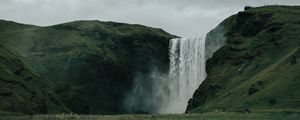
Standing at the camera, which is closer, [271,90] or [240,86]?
[271,90]

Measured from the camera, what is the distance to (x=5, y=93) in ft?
647

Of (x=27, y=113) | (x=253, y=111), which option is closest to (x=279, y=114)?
(x=253, y=111)

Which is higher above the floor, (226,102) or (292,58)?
(292,58)

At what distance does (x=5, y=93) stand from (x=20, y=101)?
533cm

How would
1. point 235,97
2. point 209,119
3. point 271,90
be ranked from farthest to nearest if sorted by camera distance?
1. point 235,97
2. point 271,90
3. point 209,119

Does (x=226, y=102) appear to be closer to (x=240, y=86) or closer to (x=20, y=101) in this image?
(x=240, y=86)

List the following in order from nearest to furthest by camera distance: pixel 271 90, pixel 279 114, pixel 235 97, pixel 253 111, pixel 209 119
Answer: pixel 209 119, pixel 279 114, pixel 253 111, pixel 271 90, pixel 235 97

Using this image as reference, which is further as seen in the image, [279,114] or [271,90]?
[271,90]

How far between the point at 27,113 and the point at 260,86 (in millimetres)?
68960

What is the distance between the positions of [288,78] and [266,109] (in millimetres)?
19637

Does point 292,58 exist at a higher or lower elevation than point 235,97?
higher

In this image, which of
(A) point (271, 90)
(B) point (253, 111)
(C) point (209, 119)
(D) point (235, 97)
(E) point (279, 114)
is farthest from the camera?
(D) point (235, 97)

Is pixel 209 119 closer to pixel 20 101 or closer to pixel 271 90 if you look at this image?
pixel 271 90

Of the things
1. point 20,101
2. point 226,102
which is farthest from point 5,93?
point 226,102
